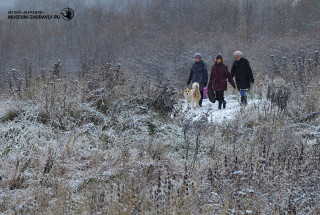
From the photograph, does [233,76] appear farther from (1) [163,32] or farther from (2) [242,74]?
(1) [163,32]

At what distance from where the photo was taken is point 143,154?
16.1 feet

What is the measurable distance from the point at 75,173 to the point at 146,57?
24407 millimetres

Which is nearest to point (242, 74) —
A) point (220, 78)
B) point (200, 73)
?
point (220, 78)

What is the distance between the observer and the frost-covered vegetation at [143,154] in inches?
128

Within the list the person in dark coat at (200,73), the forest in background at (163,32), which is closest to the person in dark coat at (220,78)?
the person in dark coat at (200,73)

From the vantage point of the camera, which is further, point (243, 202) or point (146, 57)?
point (146, 57)

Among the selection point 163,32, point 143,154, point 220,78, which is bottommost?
point 143,154

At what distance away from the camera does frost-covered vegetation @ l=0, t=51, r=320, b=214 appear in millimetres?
3254

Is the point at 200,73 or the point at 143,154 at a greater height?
the point at 200,73

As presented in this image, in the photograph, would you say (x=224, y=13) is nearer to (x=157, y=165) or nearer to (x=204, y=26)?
(x=204, y=26)

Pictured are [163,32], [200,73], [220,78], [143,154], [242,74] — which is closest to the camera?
[143,154]

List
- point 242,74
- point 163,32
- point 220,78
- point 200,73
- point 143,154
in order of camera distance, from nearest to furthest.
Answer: point 143,154 → point 242,74 → point 220,78 → point 200,73 → point 163,32

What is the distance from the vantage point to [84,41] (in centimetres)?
3216

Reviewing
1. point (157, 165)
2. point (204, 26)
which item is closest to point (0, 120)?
point (157, 165)
